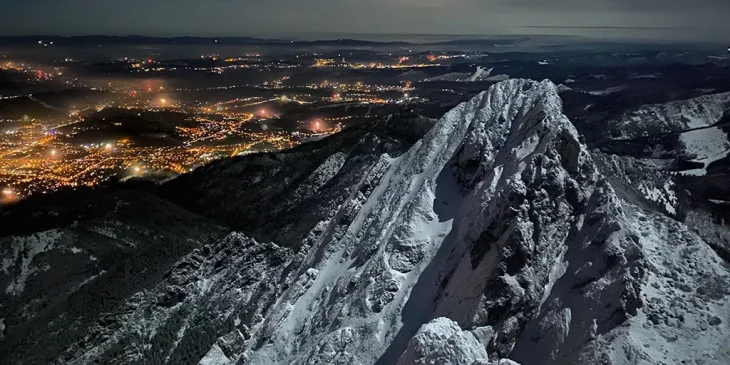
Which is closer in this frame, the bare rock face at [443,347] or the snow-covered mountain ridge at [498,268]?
the bare rock face at [443,347]

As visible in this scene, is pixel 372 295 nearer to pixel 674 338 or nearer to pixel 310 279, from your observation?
pixel 310 279

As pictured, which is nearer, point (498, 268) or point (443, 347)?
point (443, 347)

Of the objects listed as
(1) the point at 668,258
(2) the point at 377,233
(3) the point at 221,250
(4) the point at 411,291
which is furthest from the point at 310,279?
(3) the point at 221,250

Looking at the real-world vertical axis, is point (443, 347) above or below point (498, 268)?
Answer: below

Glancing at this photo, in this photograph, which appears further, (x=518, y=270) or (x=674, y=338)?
(x=518, y=270)

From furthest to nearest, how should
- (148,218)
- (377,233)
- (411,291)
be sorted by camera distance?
(148,218), (377,233), (411,291)

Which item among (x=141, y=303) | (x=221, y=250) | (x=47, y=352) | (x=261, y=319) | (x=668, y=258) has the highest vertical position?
(x=668, y=258)

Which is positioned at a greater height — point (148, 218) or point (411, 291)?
point (411, 291)

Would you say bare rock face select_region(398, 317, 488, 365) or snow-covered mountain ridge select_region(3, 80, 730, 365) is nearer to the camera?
bare rock face select_region(398, 317, 488, 365)
